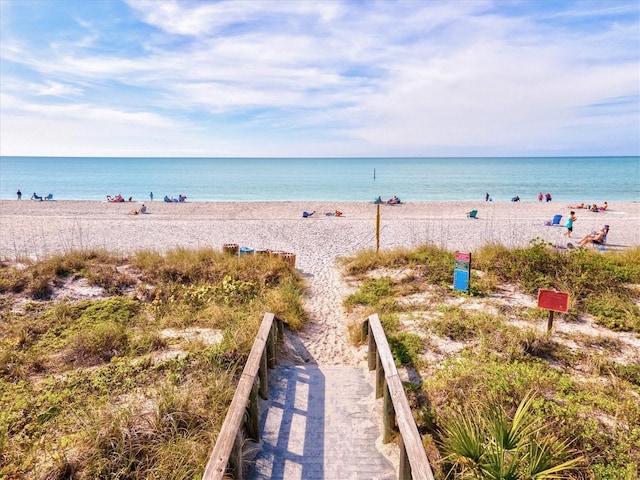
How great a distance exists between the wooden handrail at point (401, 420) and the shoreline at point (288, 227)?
8368 millimetres

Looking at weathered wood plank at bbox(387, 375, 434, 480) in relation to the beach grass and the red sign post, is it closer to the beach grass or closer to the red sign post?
the beach grass

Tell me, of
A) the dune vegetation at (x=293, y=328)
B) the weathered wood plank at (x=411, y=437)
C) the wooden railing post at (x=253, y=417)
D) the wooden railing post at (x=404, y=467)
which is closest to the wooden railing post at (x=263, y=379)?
the dune vegetation at (x=293, y=328)

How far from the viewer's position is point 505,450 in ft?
12.0

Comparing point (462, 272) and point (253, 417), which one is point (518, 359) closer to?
point (462, 272)

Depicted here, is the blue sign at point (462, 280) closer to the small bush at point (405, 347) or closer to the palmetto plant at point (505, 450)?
the small bush at point (405, 347)

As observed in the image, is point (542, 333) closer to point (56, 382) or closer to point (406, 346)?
point (406, 346)

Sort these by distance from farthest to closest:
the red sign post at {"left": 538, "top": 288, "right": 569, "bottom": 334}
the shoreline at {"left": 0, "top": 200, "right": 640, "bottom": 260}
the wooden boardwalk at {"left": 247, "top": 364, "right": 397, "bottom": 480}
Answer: the shoreline at {"left": 0, "top": 200, "right": 640, "bottom": 260} < the red sign post at {"left": 538, "top": 288, "right": 569, "bottom": 334} < the wooden boardwalk at {"left": 247, "top": 364, "right": 397, "bottom": 480}

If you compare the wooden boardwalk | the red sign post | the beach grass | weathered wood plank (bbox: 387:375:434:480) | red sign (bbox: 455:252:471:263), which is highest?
red sign (bbox: 455:252:471:263)

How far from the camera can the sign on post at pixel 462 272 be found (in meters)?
8.71

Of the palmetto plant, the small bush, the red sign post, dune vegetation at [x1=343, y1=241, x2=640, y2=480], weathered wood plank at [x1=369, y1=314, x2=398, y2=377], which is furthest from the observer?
the red sign post

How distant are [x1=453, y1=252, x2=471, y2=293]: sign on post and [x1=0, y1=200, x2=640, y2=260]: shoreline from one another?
3980 mm

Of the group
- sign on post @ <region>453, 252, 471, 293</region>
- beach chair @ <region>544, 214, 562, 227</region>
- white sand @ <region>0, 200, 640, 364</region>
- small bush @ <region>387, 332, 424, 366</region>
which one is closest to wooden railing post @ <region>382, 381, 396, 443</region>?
small bush @ <region>387, 332, 424, 366</region>

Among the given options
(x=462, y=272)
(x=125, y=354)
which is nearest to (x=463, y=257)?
(x=462, y=272)

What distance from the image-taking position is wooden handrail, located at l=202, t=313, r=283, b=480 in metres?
3.22
